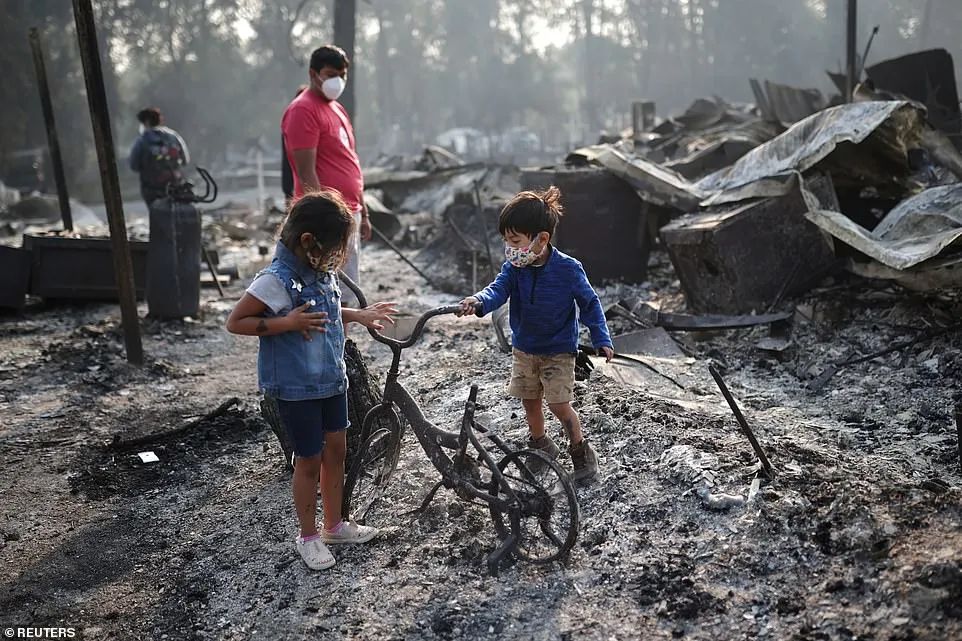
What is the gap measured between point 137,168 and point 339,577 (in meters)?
7.50

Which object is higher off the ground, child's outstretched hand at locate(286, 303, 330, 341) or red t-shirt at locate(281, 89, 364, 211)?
red t-shirt at locate(281, 89, 364, 211)

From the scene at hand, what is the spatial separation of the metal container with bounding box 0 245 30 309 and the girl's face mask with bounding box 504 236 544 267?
262 inches

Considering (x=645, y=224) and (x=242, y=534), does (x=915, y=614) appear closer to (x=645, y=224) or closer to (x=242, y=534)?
(x=242, y=534)

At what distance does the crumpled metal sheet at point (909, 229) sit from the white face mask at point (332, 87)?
350cm

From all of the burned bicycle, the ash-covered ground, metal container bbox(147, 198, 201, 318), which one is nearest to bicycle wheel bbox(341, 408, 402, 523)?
the burned bicycle

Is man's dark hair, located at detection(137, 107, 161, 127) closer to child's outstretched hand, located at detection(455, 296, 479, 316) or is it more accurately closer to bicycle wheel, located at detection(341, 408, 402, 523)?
bicycle wheel, located at detection(341, 408, 402, 523)

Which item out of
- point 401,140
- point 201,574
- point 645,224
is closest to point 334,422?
point 201,574

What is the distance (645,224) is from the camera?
26.7 ft

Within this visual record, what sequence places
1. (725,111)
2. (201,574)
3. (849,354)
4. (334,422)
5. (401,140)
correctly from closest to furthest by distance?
(334,422), (201,574), (849,354), (725,111), (401,140)

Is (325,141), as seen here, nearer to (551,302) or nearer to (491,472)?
(551,302)

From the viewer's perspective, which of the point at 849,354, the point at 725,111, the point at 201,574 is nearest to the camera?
the point at 201,574

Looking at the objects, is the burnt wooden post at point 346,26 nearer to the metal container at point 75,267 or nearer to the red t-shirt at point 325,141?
the metal container at point 75,267

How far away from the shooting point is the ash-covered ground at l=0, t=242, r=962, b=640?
9.17ft

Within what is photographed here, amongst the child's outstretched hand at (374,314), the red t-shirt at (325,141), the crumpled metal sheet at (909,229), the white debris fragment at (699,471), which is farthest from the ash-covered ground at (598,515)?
the red t-shirt at (325,141)
